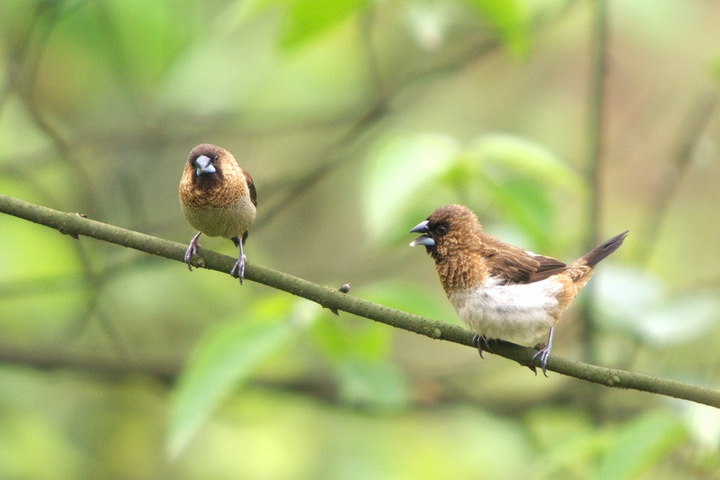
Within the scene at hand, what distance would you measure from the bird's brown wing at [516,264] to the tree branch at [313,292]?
1199mm

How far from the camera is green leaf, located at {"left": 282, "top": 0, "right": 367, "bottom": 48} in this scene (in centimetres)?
371

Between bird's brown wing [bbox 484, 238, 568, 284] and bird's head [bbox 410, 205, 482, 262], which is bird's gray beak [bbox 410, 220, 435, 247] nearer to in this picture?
bird's head [bbox 410, 205, 482, 262]

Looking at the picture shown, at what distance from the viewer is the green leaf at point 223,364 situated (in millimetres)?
3502

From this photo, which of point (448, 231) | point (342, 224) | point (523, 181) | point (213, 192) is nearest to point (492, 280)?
point (448, 231)

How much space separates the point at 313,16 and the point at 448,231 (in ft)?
3.79

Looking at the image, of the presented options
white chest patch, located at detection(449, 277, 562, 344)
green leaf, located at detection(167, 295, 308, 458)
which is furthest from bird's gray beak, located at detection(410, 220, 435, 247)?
green leaf, located at detection(167, 295, 308, 458)

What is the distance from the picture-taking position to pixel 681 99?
9109 millimetres

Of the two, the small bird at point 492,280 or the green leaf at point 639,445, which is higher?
the small bird at point 492,280

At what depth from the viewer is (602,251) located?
407 centimetres

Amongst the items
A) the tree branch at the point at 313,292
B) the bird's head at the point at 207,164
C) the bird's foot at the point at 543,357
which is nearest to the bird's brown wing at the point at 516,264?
the bird's foot at the point at 543,357

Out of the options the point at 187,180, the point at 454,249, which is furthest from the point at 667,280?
the point at 187,180

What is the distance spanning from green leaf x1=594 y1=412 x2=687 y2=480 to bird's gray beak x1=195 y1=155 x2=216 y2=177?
6.29 ft

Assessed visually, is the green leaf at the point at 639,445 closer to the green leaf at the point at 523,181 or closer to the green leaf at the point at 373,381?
the green leaf at the point at 523,181

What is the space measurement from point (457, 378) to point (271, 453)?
5.34ft
